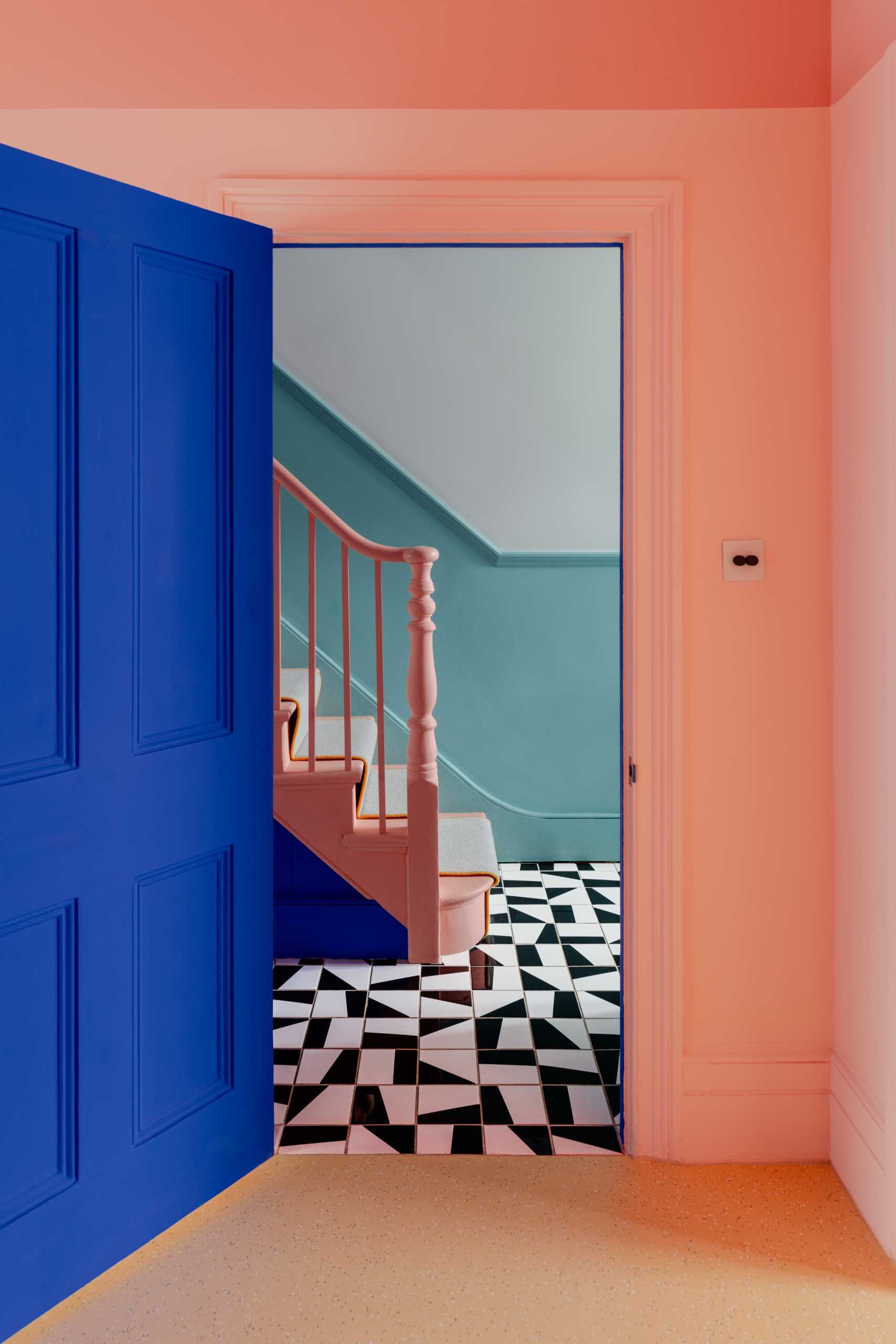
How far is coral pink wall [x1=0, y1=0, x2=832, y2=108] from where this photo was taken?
6.86 feet

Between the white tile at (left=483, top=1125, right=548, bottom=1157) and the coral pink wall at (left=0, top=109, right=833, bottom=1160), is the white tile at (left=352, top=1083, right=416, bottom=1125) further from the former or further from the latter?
the coral pink wall at (left=0, top=109, right=833, bottom=1160)

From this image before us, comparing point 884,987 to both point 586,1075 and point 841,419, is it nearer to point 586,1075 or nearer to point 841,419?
point 586,1075

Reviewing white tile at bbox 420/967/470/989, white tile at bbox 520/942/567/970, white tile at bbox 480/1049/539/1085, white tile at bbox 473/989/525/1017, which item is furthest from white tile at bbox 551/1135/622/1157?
white tile at bbox 520/942/567/970

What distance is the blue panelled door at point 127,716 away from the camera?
1710 mm

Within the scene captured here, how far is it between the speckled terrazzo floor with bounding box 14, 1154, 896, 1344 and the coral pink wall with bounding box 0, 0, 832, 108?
244cm

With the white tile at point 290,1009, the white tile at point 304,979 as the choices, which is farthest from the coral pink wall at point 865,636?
the white tile at point 304,979

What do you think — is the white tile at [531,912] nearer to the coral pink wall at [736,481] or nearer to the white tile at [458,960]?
the white tile at [458,960]

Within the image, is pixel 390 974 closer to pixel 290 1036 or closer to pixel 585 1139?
pixel 290 1036

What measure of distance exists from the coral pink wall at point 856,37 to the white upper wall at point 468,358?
255 centimetres

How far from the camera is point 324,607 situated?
15.2ft

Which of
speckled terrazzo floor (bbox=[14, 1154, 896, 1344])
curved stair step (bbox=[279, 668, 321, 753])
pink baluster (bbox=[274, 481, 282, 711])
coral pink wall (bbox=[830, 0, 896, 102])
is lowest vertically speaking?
speckled terrazzo floor (bbox=[14, 1154, 896, 1344])

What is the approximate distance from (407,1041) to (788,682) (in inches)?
62.5

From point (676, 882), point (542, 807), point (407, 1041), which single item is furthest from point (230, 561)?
point (542, 807)

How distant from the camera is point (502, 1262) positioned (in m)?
1.89
